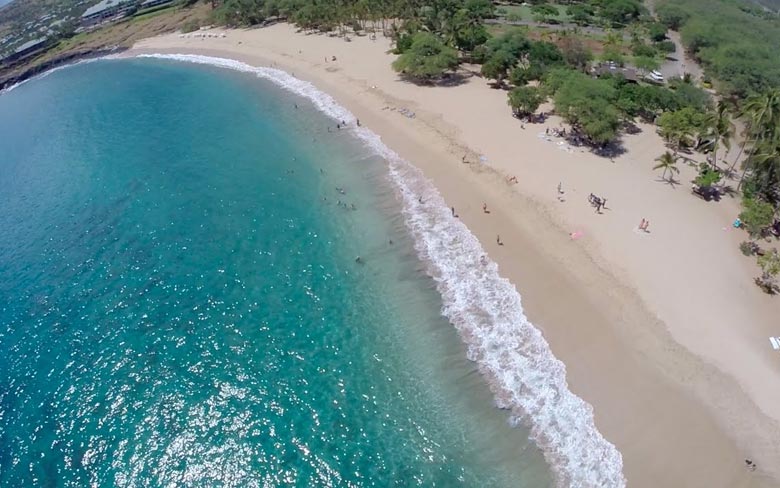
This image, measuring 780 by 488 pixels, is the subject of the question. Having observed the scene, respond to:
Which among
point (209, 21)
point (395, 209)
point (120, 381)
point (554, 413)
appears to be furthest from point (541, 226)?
point (209, 21)

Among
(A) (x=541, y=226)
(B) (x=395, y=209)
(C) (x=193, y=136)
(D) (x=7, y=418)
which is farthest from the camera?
(C) (x=193, y=136)

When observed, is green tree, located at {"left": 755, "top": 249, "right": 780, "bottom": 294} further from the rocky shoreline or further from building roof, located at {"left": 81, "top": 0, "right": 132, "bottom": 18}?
building roof, located at {"left": 81, "top": 0, "right": 132, "bottom": 18}

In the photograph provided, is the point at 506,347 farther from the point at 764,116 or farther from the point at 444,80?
the point at 444,80

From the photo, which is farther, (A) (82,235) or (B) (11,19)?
(B) (11,19)

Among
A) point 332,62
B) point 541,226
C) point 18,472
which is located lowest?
point 18,472

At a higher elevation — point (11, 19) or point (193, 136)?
point (11, 19)

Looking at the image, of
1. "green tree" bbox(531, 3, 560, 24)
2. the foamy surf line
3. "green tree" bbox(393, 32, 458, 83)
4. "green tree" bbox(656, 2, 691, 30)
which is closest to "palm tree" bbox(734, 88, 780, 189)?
the foamy surf line

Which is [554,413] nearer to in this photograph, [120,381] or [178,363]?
[178,363]

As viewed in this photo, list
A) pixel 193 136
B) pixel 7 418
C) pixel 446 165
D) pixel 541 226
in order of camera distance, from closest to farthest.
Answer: pixel 7 418
pixel 541 226
pixel 446 165
pixel 193 136

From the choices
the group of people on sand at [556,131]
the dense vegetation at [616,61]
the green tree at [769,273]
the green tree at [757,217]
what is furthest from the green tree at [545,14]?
the green tree at [769,273]
